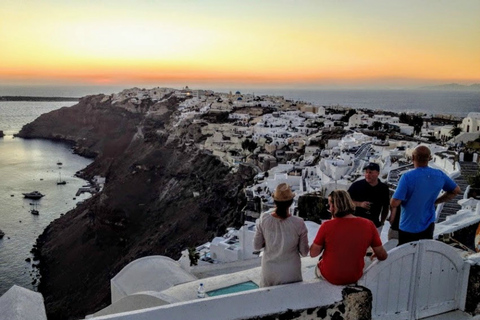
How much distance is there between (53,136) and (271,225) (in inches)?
3958

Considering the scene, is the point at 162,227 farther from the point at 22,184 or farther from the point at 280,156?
the point at 22,184

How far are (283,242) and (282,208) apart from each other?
0.89ft

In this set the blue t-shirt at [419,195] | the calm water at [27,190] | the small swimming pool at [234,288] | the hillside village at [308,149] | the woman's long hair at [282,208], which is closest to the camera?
the woman's long hair at [282,208]


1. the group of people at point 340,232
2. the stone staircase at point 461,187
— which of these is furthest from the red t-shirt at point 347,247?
the stone staircase at point 461,187

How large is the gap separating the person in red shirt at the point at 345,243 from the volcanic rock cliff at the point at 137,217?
18.4 metres

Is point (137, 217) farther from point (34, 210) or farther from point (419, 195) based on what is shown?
point (419, 195)

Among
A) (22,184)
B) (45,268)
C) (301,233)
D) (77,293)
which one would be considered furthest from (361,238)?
(22,184)

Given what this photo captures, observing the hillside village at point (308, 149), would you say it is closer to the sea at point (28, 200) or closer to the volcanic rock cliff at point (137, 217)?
the volcanic rock cliff at point (137, 217)

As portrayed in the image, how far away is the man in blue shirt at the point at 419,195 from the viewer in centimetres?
384

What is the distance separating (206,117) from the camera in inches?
2276

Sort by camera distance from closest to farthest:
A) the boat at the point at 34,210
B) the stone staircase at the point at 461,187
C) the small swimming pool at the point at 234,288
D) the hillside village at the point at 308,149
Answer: the small swimming pool at the point at 234,288, the stone staircase at the point at 461,187, the hillside village at the point at 308,149, the boat at the point at 34,210

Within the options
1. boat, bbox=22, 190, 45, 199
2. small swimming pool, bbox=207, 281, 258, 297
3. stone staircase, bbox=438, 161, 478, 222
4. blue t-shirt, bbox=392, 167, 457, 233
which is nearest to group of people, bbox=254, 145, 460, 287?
blue t-shirt, bbox=392, 167, 457, 233

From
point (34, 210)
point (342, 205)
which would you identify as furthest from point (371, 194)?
point (34, 210)

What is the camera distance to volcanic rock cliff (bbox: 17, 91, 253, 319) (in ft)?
84.8
